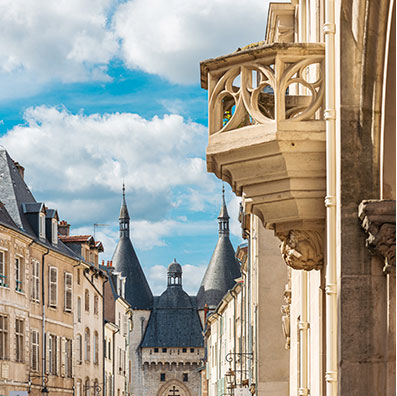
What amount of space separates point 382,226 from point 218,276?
120m

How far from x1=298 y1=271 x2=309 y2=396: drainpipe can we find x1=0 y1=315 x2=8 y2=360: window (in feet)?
81.1

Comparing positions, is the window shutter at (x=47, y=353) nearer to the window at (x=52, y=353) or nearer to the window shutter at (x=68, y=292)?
the window at (x=52, y=353)

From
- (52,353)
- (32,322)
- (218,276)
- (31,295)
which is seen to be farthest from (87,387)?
(218,276)

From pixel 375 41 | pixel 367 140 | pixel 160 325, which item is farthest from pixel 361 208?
pixel 160 325

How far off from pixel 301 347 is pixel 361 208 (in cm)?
482

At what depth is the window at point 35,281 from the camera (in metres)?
38.1

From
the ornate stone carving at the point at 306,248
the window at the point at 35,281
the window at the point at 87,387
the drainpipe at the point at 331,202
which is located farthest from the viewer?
the window at the point at 87,387

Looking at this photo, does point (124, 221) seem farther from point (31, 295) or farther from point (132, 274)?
point (31, 295)

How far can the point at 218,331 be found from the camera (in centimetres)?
6450

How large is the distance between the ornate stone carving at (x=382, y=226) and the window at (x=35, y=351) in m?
32.7

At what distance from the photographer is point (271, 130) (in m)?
6.60

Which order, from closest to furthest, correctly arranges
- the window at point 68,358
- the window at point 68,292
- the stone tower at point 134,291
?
the window at point 68,358 < the window at point 68,292 < the stone tower at point 134,291

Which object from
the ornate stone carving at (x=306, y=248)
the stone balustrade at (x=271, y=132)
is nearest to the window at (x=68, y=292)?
the ornate stone carving at (x=306, y=248)

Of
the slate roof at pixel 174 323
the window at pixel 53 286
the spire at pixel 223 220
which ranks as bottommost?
the slate roof at pixel 174 323
